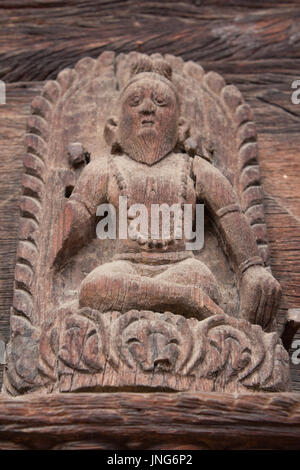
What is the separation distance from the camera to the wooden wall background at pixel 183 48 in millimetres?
3229

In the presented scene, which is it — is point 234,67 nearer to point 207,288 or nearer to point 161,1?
point 161,1

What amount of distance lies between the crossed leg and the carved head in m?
0.58

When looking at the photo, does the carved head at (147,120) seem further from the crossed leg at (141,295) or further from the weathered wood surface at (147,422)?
the weathered wood surface at (147,422)

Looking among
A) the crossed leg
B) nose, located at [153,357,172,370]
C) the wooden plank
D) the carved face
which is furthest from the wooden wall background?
nose, located at [153,357,172,370]

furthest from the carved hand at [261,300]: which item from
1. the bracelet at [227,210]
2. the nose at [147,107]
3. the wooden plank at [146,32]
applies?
the wooden plank at [146,32]

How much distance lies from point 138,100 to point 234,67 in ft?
2.78

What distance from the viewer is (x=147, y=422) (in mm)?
2020

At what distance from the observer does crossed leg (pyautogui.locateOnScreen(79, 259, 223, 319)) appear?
7.59ft

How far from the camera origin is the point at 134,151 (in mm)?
2801

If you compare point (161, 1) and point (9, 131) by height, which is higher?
point (161, 1)

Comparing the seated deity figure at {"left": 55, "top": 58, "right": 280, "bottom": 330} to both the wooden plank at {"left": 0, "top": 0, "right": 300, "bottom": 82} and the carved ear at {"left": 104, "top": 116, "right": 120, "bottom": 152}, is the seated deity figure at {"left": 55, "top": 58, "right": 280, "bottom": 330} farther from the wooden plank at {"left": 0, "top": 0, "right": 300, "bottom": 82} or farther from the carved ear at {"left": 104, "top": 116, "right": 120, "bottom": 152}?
the wooden plank at {"left": 0, "top": 0, "right": 300, "bottom": 82}

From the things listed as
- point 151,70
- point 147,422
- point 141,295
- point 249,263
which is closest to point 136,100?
point 151,70

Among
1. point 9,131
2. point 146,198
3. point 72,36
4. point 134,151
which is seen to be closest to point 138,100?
point 134,151

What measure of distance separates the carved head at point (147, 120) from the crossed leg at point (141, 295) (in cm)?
58
